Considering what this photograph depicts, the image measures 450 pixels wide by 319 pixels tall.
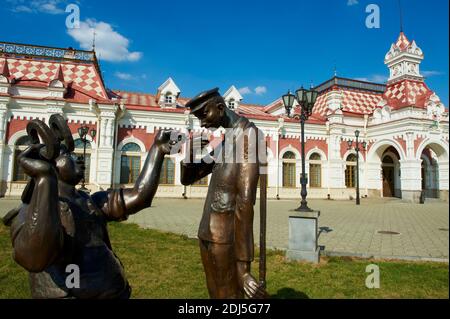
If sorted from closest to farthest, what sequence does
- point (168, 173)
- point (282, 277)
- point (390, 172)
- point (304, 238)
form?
point (282, 277) → point (304, 238) → point (168, 173) → point (390, 172)

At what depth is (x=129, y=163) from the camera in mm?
Answer: 18875

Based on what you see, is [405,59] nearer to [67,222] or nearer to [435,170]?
[435,170]

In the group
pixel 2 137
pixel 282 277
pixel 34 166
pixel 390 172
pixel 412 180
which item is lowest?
pixel 282 277

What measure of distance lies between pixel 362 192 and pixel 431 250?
58.5 feet

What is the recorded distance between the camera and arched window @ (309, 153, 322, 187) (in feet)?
74.1

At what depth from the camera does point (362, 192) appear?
23.5 meters

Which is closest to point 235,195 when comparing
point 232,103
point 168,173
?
point 168,173

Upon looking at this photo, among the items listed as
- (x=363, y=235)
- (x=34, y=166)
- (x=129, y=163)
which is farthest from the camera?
(x=129, y=163)

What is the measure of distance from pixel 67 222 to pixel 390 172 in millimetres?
27604

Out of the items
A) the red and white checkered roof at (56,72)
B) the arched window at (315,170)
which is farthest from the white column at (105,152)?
the arched window at (315,170)

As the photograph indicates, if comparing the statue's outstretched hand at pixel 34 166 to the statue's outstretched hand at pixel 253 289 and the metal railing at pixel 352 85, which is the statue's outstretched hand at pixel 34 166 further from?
the metal railing at pixel 352 85

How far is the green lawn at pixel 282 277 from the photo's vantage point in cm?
421

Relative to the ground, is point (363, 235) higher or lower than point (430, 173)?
lower
